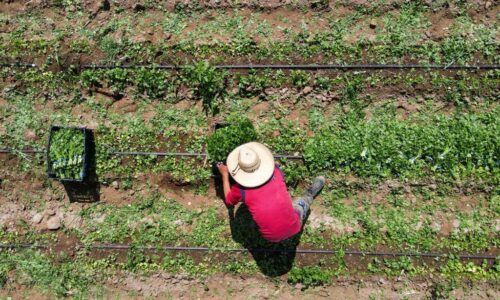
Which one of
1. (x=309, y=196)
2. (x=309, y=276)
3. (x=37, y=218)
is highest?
(x=37, y=218)

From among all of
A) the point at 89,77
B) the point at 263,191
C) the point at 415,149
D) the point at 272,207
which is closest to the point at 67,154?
the point at 89,77

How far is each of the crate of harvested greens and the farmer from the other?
8.67 ft

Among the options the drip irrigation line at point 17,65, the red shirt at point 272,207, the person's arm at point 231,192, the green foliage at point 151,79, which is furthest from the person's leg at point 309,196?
the drip irrigation line at point 17,65

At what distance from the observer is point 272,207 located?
5.70 m

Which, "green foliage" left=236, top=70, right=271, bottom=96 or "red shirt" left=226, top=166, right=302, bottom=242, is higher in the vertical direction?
"green foliage" left=236, top=70, right=271, bottom=96

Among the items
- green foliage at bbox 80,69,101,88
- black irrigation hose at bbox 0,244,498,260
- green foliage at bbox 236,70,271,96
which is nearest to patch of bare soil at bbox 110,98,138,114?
green foliage at bbox 80,69,101,88

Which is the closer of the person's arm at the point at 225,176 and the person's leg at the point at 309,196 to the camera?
the person's arm at the point at 225,176

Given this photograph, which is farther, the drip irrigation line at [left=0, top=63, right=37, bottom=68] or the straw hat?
the drip irrigation line at [left=0, top=63, right=37, bottom=68]

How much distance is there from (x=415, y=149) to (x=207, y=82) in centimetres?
351

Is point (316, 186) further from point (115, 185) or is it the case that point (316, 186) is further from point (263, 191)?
point (115, 185)

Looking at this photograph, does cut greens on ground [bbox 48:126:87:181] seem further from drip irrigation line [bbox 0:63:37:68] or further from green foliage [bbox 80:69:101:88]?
drip irrigation line [bbox 0:63:37:68]

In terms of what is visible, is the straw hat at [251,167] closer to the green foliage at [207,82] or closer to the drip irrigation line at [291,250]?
the green foliage at [207,82]

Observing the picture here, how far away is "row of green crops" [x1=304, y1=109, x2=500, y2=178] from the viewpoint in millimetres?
7094

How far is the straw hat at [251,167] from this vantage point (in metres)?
5.77
